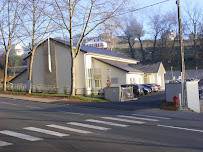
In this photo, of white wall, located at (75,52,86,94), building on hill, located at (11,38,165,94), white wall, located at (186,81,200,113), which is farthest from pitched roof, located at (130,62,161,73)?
white wall, located at (186,81,200,113)

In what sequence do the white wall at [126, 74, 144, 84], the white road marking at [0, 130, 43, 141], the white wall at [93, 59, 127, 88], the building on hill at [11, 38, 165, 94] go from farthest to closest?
the white wall at [126, 74, 144, 84] → the white wall at [93, 59, 127, 88] → the building on hill at [11, 38, 165, 94] → the white road marking at [0, 130, 43, 141]

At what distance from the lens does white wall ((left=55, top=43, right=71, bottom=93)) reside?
37.4 metres

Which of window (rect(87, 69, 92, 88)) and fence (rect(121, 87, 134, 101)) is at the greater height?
window (rect(87, 69, 92, 88))

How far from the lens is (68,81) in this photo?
3725 cm

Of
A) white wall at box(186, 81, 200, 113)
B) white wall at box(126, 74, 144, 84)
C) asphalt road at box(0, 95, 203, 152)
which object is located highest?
white wall at box(126, 74, 144, 84)

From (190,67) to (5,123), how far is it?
67.8m

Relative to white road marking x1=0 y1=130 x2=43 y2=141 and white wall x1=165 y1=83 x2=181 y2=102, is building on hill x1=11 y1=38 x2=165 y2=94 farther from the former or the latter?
white road marking x1=0 y1=130 x2=43 y2=141

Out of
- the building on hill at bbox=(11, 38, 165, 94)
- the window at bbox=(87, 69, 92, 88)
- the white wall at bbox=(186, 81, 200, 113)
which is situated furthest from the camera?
the window at bbox=(87, 69, 92, 88)

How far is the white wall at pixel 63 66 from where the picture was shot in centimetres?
3741

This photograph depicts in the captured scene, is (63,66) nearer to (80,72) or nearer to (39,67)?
(80,72)

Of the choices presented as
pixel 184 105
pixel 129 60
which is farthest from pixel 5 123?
pixel 129 60

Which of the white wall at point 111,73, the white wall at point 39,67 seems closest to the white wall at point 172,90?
the white wall at point 111,73

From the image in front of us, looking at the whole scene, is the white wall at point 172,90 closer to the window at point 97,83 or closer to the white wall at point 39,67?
the window at point 97,83

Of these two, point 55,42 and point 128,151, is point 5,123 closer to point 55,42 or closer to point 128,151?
point 128,151
